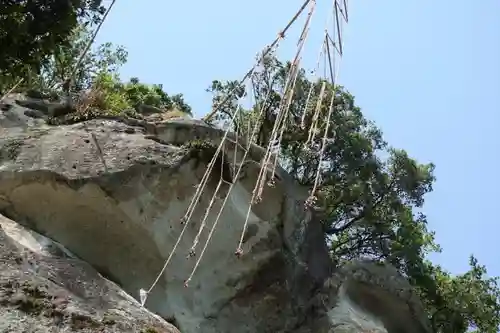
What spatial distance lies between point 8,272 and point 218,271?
10.7ft

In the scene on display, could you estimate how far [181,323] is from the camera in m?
6.50

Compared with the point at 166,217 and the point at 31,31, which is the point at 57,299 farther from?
the point at 31,31

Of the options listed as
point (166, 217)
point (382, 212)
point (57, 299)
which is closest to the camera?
point (57, 299)

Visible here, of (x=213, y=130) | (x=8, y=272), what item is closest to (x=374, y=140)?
(x=213, y=130)

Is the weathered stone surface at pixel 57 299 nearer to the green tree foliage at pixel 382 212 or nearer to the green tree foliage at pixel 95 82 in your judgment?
the green tree foliage at pixel 95 82

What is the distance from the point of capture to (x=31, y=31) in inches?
280

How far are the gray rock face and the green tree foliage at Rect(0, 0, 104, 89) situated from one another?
0.55 meters

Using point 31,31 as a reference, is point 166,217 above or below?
below

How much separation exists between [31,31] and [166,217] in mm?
2454

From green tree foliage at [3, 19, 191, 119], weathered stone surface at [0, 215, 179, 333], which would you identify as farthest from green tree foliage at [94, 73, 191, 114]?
weathered stone surface at [0, 215, 179, 333]

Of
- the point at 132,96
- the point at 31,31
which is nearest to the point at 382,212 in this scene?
the point at 132,96

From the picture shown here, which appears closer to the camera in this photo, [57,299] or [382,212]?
[57,299]

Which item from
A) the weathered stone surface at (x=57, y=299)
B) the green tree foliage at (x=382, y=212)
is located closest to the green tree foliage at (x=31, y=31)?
the weathered stone surface at (x=57, y=299)

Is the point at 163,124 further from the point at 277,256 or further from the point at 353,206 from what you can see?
the point at 353,206
